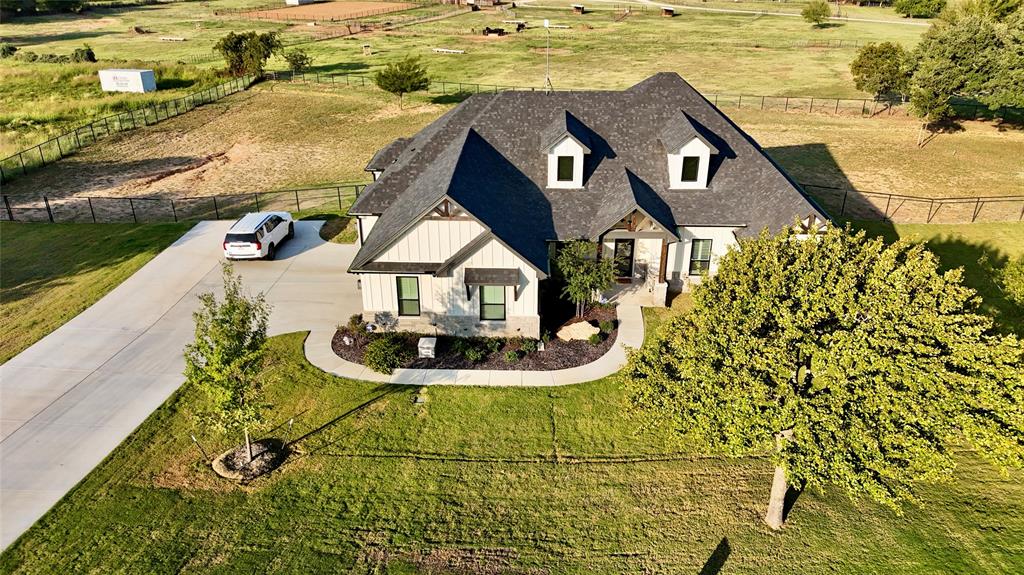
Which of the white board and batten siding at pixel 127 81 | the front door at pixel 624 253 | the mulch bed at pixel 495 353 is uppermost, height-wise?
the white board and batten siding at pixel 127 81

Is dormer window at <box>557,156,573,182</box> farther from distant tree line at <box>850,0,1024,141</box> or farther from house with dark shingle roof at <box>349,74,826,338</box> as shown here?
distant tree line at <box>850,0,1024,141</box>

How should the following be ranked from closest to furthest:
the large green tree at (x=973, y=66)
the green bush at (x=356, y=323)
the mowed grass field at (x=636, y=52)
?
the green bush at (x=356, y=323) < the large green tree at (x=973, y=66) < the mowed grass field at (x=636, y=52)

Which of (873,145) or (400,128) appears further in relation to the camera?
(400,128)

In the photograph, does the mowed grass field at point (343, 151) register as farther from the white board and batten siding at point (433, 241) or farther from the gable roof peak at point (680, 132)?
the white board and batten siding at point (433, 241)

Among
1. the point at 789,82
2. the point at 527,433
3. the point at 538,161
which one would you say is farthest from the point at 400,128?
the point at 789,82

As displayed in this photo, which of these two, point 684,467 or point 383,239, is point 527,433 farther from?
point 383,239

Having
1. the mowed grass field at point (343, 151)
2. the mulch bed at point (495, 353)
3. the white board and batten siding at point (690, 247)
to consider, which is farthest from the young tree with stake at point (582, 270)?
the mowed grass field at point (343, 151)
